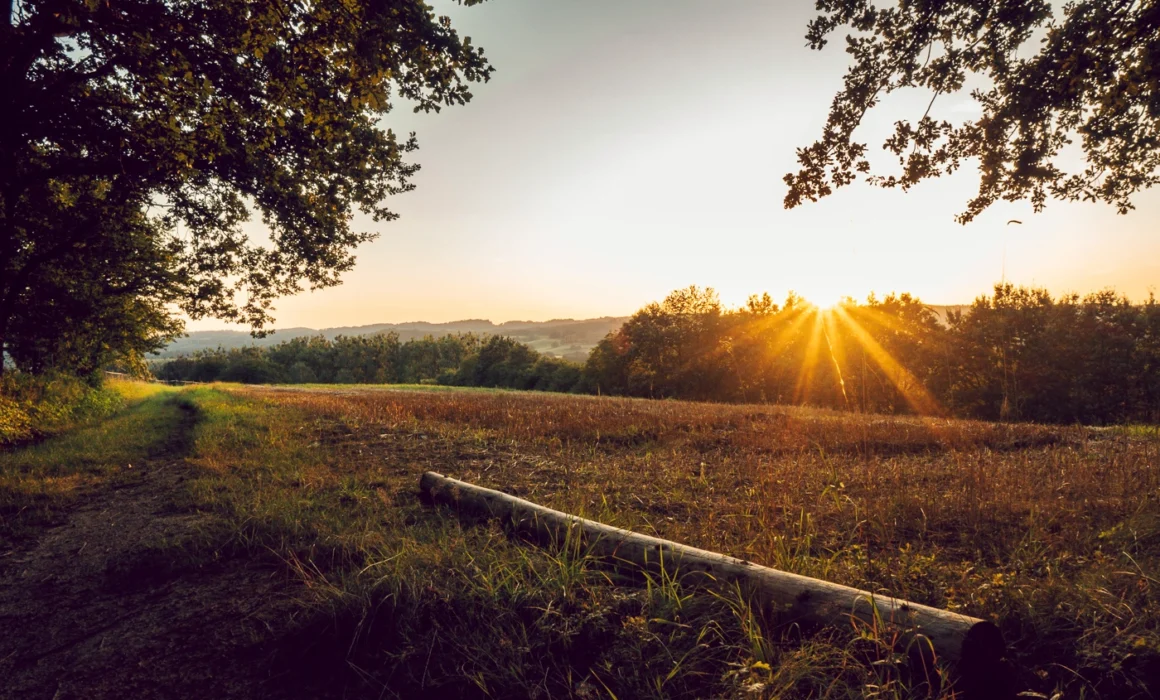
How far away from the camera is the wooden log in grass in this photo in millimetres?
2494

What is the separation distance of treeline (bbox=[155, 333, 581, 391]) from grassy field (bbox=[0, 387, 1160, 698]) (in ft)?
224

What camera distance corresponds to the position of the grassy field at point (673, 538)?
103 inches

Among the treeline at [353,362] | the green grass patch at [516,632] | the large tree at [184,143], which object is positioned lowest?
the treeline at [353,362]

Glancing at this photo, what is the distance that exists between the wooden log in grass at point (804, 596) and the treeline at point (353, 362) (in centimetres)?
7220

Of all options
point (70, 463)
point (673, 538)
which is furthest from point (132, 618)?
point (70, 463)

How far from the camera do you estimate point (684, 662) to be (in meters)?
2.66

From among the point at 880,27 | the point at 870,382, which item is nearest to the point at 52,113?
the point at 880,27

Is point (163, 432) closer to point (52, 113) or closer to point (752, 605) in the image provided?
point (52, 113)

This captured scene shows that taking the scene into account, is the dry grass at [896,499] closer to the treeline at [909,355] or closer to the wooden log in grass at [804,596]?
the wooden log in grass at [804,596]

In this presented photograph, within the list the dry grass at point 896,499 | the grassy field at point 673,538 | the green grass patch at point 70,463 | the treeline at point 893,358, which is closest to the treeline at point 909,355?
the treeline at point 893,358

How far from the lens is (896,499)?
223 inches

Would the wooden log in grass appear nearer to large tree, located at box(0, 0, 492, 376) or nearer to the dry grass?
the dry grass

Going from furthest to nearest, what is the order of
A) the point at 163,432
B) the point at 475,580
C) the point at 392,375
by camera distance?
the point at 392,375 → the point at 163,432 → the point at 475,580

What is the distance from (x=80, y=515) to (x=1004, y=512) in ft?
37.0
